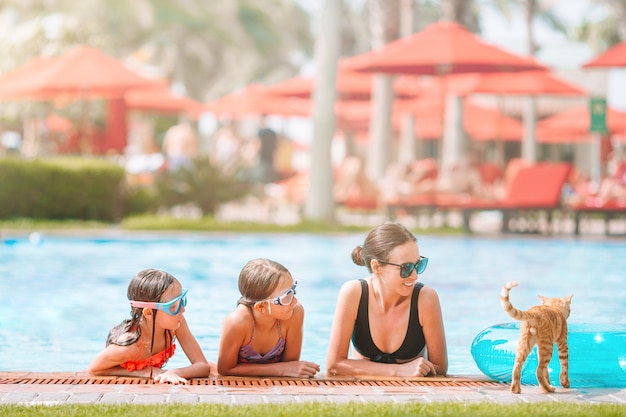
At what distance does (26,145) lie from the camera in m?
32.6

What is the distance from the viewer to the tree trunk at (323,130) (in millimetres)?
19453

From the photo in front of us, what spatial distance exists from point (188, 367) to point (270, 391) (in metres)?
0.66

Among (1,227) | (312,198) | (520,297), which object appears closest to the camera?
(520,297)

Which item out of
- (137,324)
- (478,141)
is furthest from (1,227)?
(478,141)

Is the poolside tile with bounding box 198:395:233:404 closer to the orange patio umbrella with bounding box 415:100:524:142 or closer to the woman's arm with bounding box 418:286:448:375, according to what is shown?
the woman's arm with bounding box 418:286:448:375

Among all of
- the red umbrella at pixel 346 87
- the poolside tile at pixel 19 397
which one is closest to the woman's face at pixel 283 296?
the poolside tile at pixel 19 397

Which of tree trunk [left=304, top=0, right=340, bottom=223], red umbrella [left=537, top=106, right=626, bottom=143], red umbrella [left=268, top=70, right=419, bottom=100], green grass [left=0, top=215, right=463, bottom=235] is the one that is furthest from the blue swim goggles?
red umbrella [left=537, top=106, right=626, bottom=143]

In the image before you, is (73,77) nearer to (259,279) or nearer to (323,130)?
(323,130)

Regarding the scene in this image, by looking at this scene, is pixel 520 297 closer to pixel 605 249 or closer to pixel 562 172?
pixel 605 249

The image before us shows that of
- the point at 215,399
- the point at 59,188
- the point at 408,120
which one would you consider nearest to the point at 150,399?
the point at 215,399

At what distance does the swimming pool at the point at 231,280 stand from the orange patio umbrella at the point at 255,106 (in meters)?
10.7

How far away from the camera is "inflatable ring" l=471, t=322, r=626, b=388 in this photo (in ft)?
17.3

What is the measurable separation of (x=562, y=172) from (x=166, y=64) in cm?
3964

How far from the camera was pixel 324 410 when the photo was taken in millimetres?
4266
